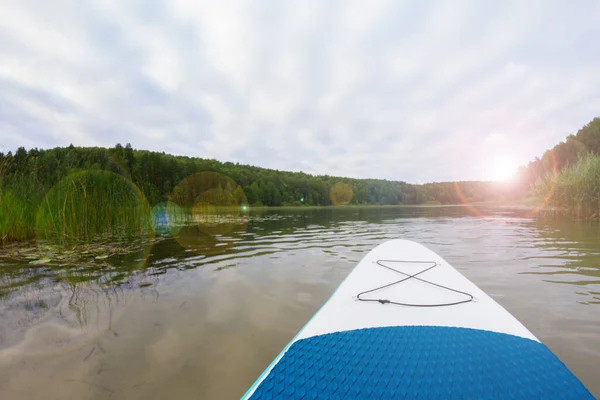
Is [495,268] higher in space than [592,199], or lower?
lower

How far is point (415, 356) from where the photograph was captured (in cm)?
156

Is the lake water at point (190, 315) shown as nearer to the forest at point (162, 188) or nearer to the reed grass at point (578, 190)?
the forest at point (162, 188)

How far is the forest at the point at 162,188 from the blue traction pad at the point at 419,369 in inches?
277

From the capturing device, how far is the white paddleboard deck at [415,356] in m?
1.29

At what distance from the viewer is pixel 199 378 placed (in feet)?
6.37

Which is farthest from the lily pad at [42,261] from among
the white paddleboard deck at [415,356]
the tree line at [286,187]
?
the tree line at [286,187]

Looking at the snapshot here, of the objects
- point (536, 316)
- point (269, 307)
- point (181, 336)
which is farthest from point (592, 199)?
point (181, 336)

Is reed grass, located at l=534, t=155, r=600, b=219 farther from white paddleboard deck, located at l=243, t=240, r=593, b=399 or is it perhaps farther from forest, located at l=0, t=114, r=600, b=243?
white paddleboard deck, located at l=243, t=240, r=593, b=399

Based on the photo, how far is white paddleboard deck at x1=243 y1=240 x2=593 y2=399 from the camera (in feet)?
4.24

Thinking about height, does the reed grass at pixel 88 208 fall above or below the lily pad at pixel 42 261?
above

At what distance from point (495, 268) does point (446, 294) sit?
2.88 meters

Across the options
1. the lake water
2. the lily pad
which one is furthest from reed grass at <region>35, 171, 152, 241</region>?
the lake water

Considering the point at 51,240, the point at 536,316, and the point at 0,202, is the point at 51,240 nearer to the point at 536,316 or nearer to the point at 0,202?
the point at 0,202

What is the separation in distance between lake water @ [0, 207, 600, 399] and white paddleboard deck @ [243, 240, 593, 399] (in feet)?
1.79
